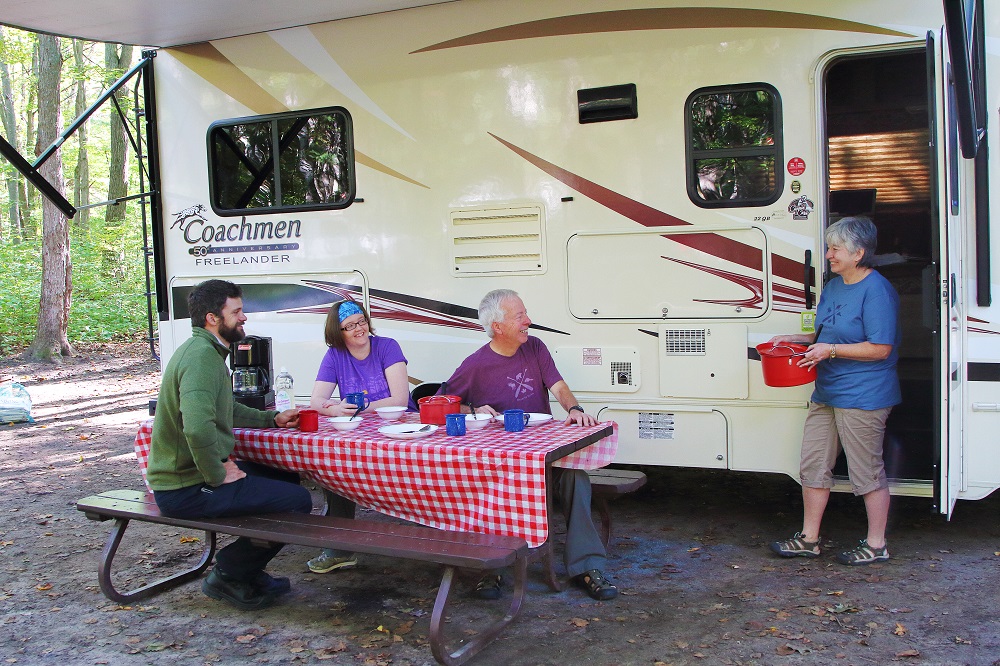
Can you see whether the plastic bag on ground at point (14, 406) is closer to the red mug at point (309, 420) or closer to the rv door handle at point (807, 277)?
the red mug at point (309, 420)

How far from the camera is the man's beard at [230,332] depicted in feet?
12.2

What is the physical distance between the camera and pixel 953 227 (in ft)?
12.4

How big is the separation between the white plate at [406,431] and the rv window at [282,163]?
183 centimetres

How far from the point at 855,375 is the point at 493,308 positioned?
1.64m

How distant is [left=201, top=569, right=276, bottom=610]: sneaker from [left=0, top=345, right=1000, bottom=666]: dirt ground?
1.9 inches

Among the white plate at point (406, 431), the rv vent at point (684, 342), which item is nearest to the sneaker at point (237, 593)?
the white plate at point (406, 431)

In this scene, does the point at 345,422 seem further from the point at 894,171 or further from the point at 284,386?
the point at 894,171

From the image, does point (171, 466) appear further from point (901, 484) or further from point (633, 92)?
point (901, 484)

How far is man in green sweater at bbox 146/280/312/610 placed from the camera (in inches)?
139

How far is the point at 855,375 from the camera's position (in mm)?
4004

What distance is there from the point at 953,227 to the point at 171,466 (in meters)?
3.37

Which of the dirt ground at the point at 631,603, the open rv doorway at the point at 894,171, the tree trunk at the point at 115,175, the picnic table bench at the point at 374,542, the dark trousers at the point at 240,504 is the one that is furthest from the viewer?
the tree trunk at the point at 115,175

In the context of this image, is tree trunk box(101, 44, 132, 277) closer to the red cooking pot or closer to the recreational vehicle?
the recreational vehicle

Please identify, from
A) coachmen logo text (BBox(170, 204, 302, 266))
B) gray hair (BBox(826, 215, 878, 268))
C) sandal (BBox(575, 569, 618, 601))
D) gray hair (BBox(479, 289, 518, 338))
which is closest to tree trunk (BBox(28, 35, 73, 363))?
coachmen logo text (BBox(170, 204, 302, 266))
